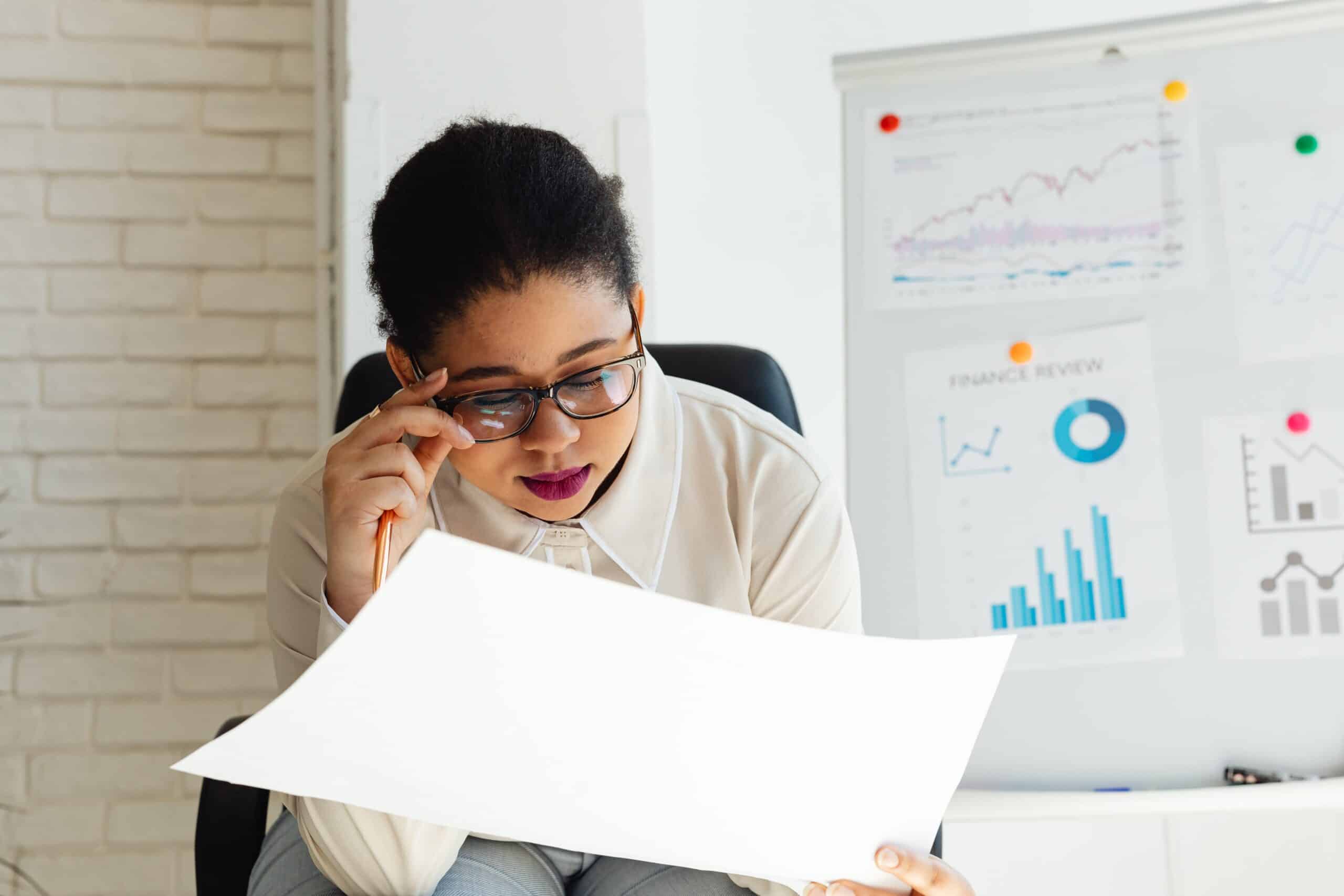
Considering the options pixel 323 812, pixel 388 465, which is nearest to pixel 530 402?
pixel 388 465

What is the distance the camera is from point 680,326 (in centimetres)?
198

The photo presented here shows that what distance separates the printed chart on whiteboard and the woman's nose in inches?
34.6

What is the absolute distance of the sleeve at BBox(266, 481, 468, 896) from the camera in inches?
32.2

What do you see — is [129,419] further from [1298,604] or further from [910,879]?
[1298,604]

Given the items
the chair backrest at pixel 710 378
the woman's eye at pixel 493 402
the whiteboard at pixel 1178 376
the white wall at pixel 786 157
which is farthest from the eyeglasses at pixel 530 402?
the white wall at pixel 786 157

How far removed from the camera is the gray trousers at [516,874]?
888mm

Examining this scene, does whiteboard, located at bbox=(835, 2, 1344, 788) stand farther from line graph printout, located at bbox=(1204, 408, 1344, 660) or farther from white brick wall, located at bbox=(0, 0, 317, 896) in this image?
white brick wall, located at bbox=(0, 0, 317, 896)

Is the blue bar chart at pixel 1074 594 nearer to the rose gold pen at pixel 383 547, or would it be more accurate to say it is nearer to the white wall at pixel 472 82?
the white wall at pixel 472 82

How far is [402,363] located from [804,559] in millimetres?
372

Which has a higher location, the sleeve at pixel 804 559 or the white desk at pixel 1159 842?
the sleeve at pixel 804 559

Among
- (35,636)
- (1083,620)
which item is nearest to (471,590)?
(1083,620)

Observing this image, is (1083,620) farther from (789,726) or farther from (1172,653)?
(789,726)

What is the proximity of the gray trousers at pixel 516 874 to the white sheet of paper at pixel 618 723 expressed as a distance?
0.16m

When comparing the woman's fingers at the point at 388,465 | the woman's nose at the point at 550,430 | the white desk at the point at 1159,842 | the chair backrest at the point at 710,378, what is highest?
the chair backrest at the point at 710,378
